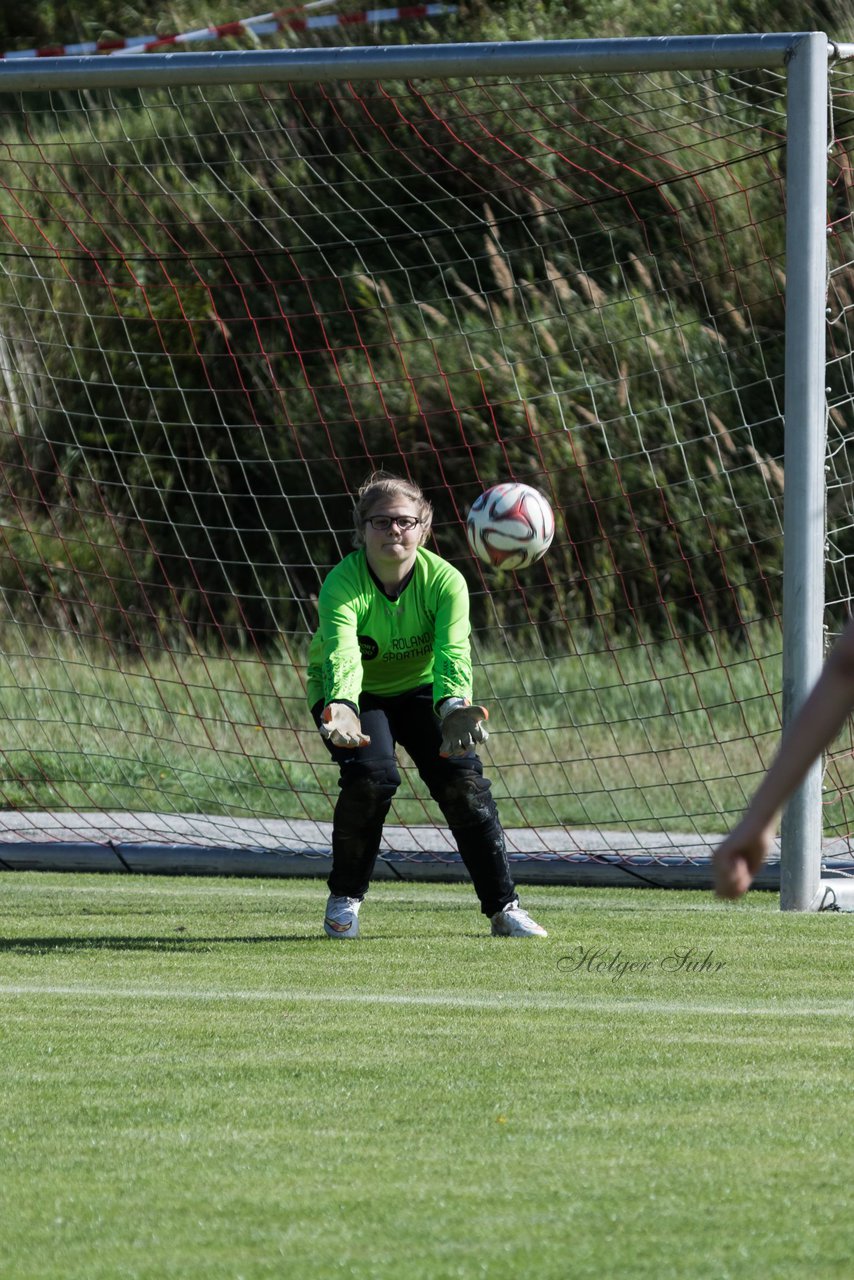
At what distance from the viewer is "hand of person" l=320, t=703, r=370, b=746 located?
16.4 ft

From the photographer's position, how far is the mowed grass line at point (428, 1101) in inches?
93.4

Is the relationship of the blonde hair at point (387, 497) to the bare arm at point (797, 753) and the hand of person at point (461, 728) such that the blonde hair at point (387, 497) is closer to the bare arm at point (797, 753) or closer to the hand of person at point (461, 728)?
the hand of person at point (461, 728)

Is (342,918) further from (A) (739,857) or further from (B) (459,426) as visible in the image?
(A) (739,857)

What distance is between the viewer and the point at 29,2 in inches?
803

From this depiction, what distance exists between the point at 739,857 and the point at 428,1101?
1.66 metres

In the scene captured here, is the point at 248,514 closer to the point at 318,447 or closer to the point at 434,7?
the point at 318,447

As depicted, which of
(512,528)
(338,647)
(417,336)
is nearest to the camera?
Answer: (338,647)

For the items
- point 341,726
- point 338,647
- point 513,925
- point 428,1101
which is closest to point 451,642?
point 338,647

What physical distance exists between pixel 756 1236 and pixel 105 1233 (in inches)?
33.2

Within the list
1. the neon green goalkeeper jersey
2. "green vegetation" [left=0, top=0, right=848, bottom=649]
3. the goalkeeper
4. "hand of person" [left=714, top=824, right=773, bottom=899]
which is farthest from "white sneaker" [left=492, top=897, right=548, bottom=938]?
"green vegetation" [left=0, top=0, right=848, bottom=649]

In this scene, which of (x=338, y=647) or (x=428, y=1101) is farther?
(x=338, y=647)

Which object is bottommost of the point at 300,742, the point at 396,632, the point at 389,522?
the point at 300,742

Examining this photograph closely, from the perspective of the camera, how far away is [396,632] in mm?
5395

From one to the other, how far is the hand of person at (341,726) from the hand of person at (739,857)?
10.8ft
